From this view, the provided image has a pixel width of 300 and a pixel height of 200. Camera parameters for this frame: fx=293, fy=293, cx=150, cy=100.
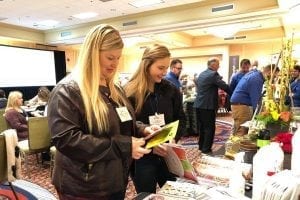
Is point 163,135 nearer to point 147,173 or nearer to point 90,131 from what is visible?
point 90,131

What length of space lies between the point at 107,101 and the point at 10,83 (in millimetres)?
9653

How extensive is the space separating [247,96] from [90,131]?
3.14 m

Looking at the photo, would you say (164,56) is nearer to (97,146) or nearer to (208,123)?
(97,146)

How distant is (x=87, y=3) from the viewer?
671cm

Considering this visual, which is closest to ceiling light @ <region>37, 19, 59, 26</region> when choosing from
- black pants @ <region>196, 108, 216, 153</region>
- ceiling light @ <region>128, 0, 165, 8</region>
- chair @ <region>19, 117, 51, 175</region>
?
ceiling light @ <region>128, 0, 165, 8</region>

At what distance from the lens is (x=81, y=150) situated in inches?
38.4

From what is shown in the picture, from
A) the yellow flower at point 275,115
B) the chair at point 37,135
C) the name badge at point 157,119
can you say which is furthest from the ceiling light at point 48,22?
the yellow flower at point 275,115

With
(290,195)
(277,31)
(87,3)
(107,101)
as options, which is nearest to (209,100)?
(107,101)

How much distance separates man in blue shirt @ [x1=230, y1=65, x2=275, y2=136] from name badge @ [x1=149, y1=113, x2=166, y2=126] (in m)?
2.21

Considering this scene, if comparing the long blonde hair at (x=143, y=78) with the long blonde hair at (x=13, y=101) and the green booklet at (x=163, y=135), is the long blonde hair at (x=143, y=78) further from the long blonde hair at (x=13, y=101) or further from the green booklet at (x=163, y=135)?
the long blonde hair at (x=13, y=101)

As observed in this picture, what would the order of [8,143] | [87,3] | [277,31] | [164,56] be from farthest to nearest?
1. [277,31]
2. [87,3]
3. [8,143]
4. [164,56]

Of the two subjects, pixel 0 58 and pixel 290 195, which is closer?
pixel 290 195

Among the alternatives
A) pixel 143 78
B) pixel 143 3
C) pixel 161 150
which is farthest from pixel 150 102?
pixel 143 3

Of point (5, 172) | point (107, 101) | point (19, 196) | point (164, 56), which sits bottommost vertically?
point (19, 196)
